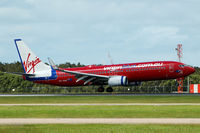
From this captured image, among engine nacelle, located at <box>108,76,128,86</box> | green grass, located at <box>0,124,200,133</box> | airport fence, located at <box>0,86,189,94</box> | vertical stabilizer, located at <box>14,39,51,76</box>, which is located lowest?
green grass, located at <box>0,124,200,133</box>

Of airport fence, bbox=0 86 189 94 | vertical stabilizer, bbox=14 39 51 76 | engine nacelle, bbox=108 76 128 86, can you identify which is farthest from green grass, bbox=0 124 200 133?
airport fence, bbox=0 86 189 94

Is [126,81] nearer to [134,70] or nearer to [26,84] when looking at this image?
[134,70]

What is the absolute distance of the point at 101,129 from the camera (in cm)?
1606

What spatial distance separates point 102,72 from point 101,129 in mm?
45070

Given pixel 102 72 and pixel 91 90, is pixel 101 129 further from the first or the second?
pixel 91 90

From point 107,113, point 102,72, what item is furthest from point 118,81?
point 107,113

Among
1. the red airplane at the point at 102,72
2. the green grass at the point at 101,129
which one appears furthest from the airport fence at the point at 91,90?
the green grass at the point at 101,129

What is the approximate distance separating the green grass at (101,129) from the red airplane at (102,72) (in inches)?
1545

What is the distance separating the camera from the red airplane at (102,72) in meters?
56.8

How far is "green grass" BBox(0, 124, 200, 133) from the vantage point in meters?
15.6

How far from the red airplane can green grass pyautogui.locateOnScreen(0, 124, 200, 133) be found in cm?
3924

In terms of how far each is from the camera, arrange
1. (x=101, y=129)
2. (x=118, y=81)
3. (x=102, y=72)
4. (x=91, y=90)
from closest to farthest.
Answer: (x=101, y=129), (x=118, y=81), (x=102, y=72), (x=91, y=90)

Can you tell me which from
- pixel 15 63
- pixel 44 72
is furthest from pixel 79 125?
pixel 15 63

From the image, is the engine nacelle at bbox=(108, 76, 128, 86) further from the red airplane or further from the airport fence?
the airport fence
